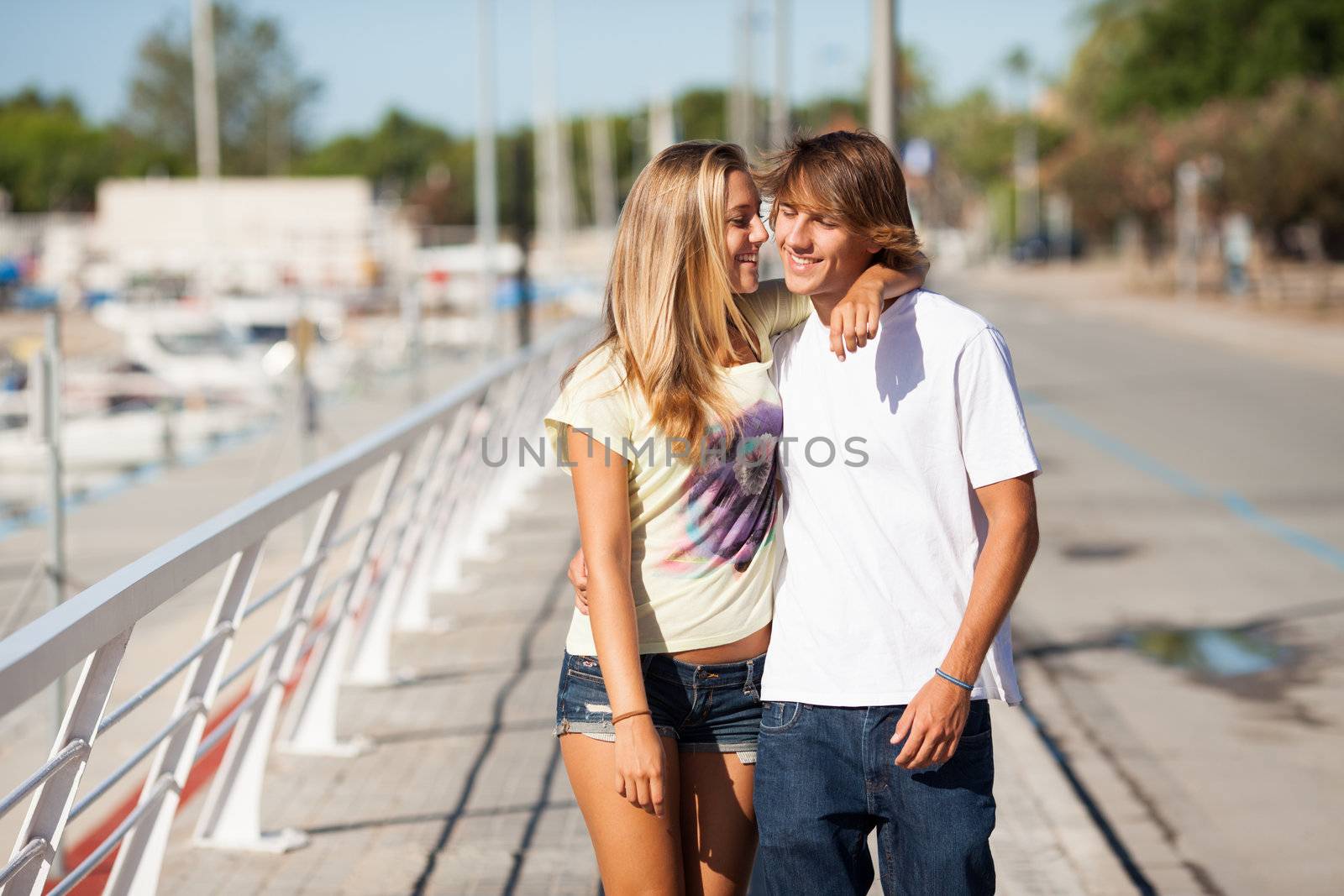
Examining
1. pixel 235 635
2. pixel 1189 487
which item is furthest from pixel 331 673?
pixel 1189 487

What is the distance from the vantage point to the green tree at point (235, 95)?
4887 inches

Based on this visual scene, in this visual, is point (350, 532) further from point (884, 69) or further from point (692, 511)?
point (884, 69)

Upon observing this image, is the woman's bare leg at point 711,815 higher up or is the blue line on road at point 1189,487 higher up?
the woman's bare leg at point 711,815

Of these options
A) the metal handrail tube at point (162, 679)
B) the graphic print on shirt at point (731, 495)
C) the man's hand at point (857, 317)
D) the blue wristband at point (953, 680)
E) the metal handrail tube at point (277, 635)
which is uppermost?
the man's hand at point (857, 317)

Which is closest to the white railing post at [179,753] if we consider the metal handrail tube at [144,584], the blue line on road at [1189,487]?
the metal handrail tube at [144,584]

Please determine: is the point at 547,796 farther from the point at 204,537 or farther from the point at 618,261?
the point at 618,261

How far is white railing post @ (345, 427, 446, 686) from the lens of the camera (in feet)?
20.2

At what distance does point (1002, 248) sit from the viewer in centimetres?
9581

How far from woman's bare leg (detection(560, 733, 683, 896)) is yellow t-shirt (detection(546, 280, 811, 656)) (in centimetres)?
18

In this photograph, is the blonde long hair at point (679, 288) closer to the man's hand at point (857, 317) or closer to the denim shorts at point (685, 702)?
the man's hand at point (857, 317)

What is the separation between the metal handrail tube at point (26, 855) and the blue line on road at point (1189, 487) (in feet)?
26.8

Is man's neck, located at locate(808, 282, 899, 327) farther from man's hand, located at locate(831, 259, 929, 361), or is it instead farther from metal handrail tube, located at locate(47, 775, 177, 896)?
metal handrail tube, located at locate(47, 775, 177, 896)

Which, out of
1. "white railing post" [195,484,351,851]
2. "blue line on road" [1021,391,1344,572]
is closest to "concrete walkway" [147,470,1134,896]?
"white railing post" [195,484,351,851]

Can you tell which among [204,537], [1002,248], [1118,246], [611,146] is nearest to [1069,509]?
[204,537]
